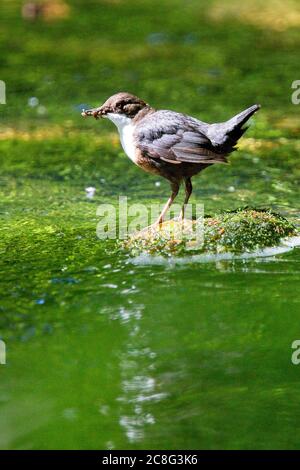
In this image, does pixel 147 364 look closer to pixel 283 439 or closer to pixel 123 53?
pixel 283 439

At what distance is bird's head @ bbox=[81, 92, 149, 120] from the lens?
708 cm

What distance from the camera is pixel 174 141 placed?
6891mm

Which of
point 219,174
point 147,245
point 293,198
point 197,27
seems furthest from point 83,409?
point 197,27

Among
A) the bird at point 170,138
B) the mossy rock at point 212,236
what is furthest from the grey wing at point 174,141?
the mossy rock at point 212,236

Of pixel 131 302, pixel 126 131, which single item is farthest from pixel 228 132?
pixel 131 302

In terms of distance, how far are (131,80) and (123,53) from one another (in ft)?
5.36

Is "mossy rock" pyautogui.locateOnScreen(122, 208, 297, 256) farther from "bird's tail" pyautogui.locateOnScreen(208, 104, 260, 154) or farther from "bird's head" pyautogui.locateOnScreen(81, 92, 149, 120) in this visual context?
"bird's head" pyautogui.locateOnScreen(81, 92, 149, 120)

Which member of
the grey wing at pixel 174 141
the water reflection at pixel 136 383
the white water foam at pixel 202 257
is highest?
the grey wing at pixel 174 141

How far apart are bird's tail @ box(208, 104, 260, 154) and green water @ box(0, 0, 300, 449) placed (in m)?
0.88

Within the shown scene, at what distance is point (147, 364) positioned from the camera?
5.30 metres

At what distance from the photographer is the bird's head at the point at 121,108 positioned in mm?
7082

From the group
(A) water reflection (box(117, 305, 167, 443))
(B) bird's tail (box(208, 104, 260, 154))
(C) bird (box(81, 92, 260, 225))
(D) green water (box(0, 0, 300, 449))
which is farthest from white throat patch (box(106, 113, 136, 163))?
(A) water reflection (box(117, 305, 167, 443))

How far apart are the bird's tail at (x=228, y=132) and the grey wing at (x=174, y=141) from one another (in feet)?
0.20

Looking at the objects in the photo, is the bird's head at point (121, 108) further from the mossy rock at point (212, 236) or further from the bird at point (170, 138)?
the mossy rock at point (212, 236)
